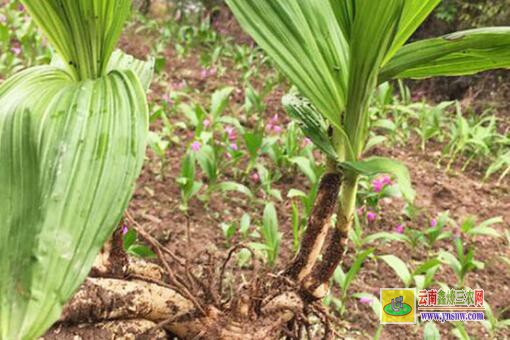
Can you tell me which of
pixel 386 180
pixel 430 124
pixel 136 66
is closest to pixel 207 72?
pixel 430 124

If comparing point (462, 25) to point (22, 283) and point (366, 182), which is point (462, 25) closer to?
point (366, 182)

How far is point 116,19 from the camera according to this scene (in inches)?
36.0

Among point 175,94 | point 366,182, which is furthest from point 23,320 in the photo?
point 175,94

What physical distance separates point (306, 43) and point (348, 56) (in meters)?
0.12

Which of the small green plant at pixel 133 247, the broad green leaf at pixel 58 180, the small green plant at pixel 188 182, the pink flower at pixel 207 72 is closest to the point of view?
the broad green leaf at pixel 58 180

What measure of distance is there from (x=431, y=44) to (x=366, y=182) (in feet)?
4.61

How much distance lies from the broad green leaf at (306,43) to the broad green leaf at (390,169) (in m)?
0.11

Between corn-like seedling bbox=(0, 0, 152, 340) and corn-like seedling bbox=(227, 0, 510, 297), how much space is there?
0.90ft

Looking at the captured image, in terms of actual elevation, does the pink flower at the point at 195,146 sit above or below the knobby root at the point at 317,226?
above

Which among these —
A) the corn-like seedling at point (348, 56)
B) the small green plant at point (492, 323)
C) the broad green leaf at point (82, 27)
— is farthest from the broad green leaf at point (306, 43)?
the small green plant at point (492, 323)

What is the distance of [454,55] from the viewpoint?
3.06 ft

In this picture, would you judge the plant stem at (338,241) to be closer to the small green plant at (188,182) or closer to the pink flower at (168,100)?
the small green plant at (188,182)

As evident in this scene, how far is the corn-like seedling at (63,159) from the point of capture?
624 mm

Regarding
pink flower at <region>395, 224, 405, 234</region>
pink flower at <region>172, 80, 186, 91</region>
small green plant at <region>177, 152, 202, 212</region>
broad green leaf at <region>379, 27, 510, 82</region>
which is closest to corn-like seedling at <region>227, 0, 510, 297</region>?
broad green leaf at <region>379, 27, 510, 82</region>
